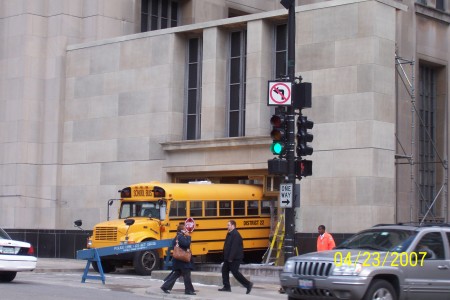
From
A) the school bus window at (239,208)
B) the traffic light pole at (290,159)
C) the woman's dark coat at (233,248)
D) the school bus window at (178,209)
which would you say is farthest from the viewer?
the school bus window at (239,208)

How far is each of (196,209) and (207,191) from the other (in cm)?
78

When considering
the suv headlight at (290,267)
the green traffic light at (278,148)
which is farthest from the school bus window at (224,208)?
the suv headlight at (290,267)

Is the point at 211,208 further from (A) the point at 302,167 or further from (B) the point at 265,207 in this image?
(A) the point at 302,167

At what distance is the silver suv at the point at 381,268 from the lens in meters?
15.3

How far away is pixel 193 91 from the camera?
33125 millimetres

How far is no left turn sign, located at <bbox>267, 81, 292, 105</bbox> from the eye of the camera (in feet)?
68.4

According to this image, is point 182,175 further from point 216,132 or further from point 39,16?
point 39,16

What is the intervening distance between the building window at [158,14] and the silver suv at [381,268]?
2341cm

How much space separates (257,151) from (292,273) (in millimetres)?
14020

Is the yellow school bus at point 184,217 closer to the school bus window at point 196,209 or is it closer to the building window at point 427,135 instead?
the school bus window at point 196,209

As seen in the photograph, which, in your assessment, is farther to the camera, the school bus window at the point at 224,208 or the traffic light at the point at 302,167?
the school bus window at the point at 224,208

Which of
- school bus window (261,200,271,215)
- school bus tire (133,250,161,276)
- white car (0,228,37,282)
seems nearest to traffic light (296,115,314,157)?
white car (0,228,37,282)

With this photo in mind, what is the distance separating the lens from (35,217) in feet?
118
